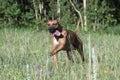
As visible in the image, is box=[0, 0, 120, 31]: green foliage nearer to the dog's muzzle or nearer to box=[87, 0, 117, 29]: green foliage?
box=[87, 0, 117, 29]: green foliage

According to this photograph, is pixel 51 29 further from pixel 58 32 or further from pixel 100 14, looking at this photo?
pixel 100 14

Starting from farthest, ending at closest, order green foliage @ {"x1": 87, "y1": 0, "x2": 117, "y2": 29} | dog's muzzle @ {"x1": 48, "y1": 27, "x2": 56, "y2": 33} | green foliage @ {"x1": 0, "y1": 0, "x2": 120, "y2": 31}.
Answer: green foliage @ {"x1": 0, "y1": 0, "x2": 120, "y2": 31}
green foliage @ {"x1": 87, "y1": 0, "x2": 117, "y2": 29}
dog's muzzle @ {"x1": 48, "y1": 27, "x2": 56, "y2": 33}

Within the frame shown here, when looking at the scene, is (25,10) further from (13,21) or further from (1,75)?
(1,75)

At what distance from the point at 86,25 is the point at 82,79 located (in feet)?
68.2

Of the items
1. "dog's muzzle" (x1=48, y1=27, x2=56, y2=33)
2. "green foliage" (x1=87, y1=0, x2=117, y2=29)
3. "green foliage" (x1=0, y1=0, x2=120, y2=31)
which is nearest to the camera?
"dog's muzzle" (x1=48, y1=27, x2=56, y2=33)

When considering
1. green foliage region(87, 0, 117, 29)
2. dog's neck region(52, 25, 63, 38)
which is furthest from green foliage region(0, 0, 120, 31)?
dog's neck region(52, 25, 63, 38)

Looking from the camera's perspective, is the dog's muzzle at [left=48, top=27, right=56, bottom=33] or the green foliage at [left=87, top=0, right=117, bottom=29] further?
the green foliage at [left=87, top=0, right=117, bottom=29]

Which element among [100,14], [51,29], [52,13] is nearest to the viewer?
[51,29]

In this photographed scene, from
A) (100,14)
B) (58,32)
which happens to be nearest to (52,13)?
(100,14)

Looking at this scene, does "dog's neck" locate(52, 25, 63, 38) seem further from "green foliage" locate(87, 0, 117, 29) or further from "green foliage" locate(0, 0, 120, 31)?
"green foliage" locate(87, 0, 117, 29)

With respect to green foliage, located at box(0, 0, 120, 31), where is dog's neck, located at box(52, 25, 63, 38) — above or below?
above

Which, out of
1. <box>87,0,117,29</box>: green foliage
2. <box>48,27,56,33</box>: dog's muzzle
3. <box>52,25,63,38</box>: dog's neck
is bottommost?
<box>87,0,117,29</box>: green foliage

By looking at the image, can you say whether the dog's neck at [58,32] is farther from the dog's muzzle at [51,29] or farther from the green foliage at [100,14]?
the green foliage at [100,14]

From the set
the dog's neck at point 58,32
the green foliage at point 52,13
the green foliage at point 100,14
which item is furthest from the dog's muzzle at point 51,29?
the green foliage at point 100,14
